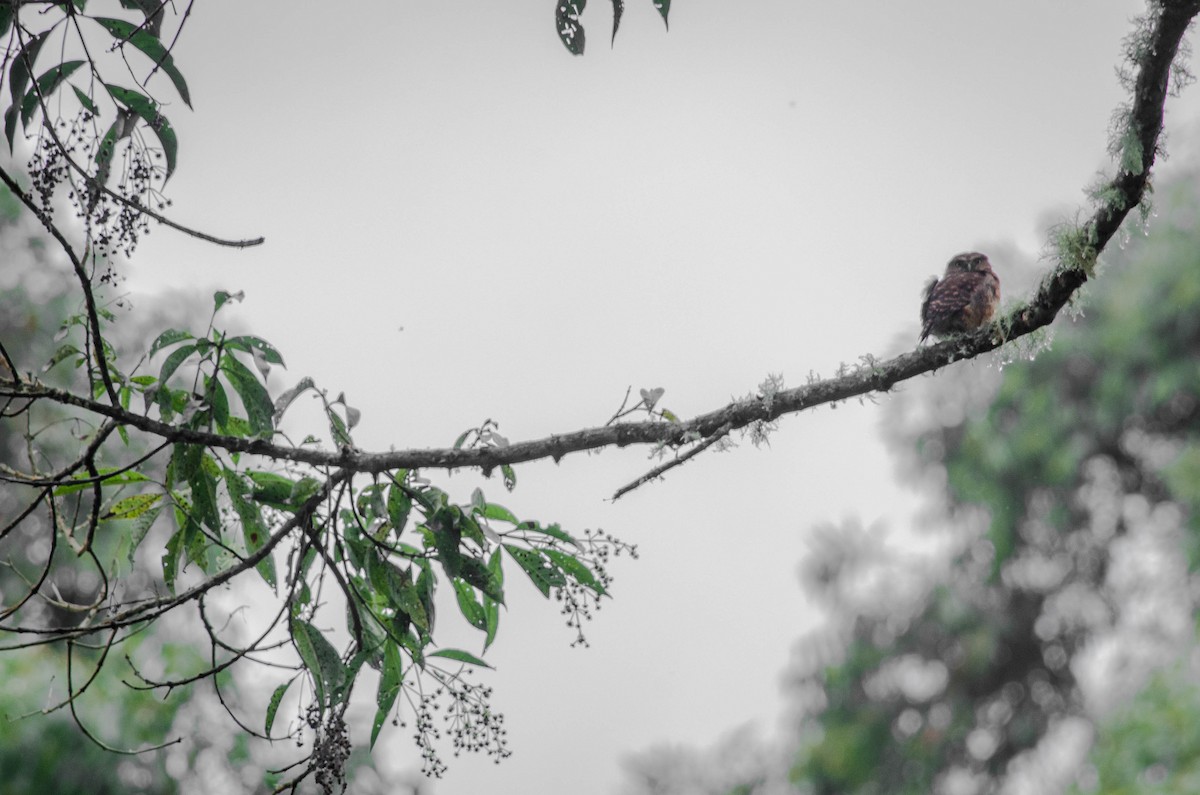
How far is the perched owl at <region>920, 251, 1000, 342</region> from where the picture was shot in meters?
2.43

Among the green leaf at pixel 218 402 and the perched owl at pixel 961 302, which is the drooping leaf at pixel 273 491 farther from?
the perched owl at pixel 961 302

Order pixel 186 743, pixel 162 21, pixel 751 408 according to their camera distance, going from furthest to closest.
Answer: pixel 186 743
pixel 162 21
pixel 751 408

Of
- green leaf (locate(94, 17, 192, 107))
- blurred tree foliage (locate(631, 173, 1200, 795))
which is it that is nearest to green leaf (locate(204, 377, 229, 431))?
green leaf (locate(94, 17, 192, 107))

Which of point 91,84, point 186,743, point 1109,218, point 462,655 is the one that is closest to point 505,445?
point 462,655

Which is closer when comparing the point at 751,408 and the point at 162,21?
the point at 751,408

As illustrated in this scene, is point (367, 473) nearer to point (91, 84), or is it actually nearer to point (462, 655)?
point (462, 655)

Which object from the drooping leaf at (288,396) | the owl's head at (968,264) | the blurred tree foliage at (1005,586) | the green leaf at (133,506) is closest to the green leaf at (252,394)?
the drooping leaf at (288,396)

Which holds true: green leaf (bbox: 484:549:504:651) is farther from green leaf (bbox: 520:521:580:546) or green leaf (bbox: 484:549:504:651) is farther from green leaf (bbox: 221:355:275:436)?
green leaf (bbox: 221:355:275:436)

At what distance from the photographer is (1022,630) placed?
10320 millimetres

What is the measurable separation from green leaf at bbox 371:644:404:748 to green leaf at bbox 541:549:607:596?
0.31 metres

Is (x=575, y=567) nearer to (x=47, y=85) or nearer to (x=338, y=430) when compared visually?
(x=338, y=430)

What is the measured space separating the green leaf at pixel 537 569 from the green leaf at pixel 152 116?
822mm

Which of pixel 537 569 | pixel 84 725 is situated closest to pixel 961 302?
pixel 537 569

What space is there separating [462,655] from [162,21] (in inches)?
47.5
